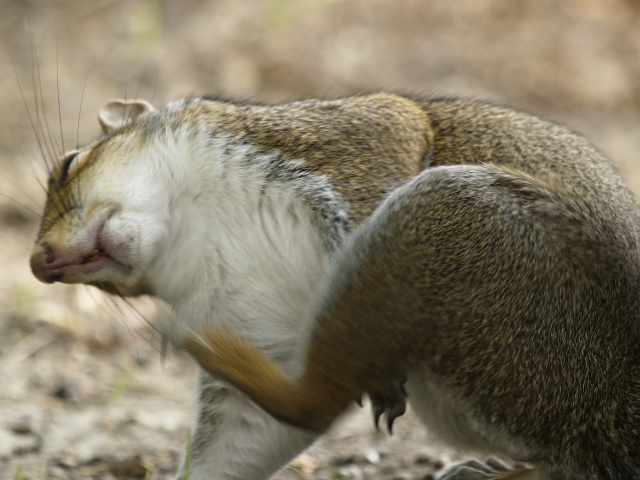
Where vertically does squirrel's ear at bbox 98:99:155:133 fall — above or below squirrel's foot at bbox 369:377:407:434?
above

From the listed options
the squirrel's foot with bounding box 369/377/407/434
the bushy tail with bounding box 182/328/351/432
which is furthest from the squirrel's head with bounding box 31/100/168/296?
the squirrel's foot with bounding box 369/377/407/434

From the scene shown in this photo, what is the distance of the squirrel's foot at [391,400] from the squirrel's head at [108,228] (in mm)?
1012

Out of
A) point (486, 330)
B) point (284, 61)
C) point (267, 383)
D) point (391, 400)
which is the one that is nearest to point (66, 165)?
point (267, 383)

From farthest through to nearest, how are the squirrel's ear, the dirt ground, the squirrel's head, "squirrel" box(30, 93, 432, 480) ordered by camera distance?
the dirt ground < the squirrel's ear < the squirrel's head < "squirrel" box(30, 93, 432, 480)

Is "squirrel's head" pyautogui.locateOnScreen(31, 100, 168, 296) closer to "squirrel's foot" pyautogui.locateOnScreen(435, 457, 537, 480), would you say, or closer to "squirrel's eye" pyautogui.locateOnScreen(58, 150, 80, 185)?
"squirrel's eye" pyautogui.locateOnScreen(58, 150, 80, 185)

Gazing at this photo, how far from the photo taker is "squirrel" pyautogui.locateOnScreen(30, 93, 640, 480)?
3004mm

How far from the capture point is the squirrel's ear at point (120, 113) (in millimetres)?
4285

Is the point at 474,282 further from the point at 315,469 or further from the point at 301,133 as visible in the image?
the point at 315,469

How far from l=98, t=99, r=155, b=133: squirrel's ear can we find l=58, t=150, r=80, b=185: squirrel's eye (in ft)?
0.75

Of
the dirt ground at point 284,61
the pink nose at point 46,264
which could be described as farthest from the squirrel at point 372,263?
the dirt ground at point 284,61

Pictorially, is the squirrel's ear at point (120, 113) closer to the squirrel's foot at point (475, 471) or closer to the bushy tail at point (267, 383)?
the bushy tail at point (267, 383)

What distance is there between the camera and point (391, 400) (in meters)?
3.16

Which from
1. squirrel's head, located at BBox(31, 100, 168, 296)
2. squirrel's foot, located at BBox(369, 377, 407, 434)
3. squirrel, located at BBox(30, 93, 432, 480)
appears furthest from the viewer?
squirrel's head, located at BBox(31, 100, 168, 296)

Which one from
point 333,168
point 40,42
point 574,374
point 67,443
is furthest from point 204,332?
point 40,42
